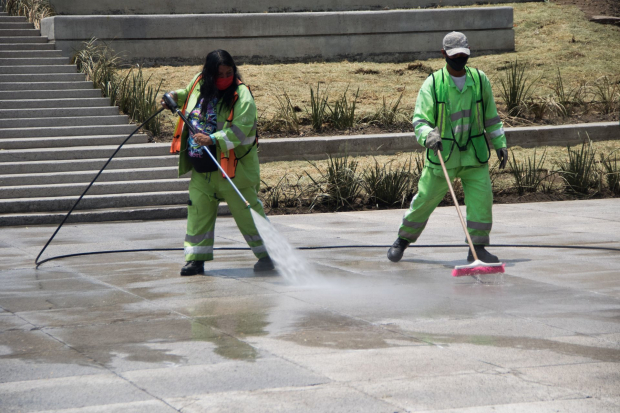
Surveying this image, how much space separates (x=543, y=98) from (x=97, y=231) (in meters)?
8.73

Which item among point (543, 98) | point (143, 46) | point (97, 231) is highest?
point (143, 46)

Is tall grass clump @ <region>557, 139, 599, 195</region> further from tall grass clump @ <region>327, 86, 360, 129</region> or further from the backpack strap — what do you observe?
the backpack strap

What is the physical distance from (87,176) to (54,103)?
2.39m

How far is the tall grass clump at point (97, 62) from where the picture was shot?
14023 millimetres

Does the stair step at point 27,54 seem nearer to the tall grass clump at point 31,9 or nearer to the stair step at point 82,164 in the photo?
the tall grass clump at point 31,9

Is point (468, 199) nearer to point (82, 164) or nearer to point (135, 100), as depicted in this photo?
point (82, 164)

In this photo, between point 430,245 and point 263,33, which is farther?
point 263,33

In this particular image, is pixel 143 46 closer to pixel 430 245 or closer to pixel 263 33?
pixel 263 33

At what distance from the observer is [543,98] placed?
15.1m

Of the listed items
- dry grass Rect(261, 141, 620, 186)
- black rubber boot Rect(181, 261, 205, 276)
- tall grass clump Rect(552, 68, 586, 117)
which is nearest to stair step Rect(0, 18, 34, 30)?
dry grass Rect(261, 141, 620, 186)

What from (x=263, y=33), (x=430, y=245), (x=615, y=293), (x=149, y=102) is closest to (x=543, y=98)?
(x=263, y=33)

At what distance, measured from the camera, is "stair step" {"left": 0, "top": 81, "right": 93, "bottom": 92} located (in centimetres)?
1366

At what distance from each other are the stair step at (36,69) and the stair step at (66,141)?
2262 millimetres

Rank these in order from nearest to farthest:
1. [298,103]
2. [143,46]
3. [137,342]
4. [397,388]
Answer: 1. [397,388]
2. [137,342]
3. [298,103]
4. [143,46]
